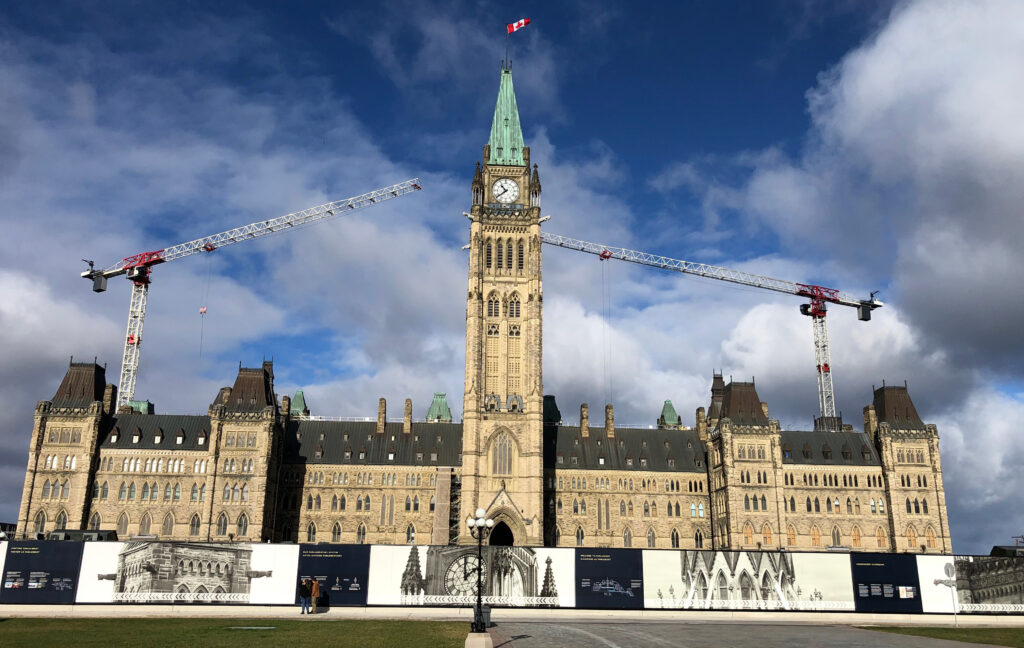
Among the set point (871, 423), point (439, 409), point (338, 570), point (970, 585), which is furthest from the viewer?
point (439, 409)

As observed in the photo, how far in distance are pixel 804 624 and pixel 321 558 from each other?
28921mm

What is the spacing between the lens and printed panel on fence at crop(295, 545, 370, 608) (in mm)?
51688

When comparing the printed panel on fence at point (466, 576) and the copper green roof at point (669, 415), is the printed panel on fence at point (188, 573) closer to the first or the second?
the printed panel on fence at point (466, 576)

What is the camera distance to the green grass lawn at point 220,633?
3244 centimetres

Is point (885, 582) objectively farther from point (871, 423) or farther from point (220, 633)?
point (871, 423)

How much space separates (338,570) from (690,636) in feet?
76.4

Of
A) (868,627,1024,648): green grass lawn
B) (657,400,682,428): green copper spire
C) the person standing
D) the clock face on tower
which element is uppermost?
the clock face on tower

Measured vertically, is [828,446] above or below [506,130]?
below

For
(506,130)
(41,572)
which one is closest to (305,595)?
(41,572)

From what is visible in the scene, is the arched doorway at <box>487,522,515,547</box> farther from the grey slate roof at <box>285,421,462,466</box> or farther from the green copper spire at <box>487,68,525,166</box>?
the green copper spire at <box>487,68,525,166</box>

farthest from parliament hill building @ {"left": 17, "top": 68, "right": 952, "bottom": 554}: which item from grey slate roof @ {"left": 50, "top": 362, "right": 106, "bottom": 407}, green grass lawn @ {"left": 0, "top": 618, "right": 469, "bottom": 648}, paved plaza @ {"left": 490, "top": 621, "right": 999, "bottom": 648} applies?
green grass lawn @ {"left": 0, "top": 618, "right": 469, "bottom": 648}

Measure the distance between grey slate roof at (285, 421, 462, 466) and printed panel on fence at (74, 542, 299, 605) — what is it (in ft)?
181

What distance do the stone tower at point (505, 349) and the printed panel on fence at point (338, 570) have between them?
4269cm

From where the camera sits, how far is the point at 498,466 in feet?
321
